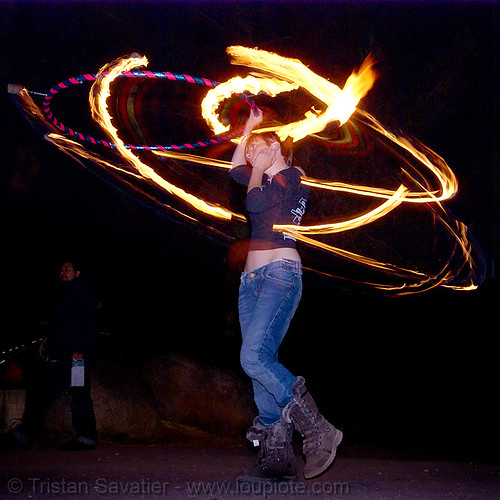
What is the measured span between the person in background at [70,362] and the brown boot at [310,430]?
9.92ft

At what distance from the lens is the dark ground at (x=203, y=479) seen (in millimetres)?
3562

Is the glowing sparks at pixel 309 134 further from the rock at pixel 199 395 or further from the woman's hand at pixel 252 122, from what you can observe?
the rock at pixel 199 395

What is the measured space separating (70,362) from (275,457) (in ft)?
11.0

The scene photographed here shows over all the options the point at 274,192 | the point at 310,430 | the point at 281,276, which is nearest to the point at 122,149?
the point at 274,192

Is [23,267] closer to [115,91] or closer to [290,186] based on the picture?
[115,91]

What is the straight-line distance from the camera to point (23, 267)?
1205cm

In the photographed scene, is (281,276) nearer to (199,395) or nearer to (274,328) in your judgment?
(274,328)

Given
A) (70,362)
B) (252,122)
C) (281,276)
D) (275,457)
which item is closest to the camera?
(275,457)

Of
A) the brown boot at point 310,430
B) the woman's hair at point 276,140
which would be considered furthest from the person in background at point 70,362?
the woman's hair at point 276,140

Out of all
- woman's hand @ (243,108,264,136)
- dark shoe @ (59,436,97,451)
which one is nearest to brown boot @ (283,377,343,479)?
woman's hand @ (243,108,264,136)

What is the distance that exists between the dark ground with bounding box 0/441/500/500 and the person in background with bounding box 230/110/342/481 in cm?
20

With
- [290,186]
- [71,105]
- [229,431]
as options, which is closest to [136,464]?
[290,186]

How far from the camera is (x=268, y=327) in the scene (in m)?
3.92

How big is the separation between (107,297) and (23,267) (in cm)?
180
